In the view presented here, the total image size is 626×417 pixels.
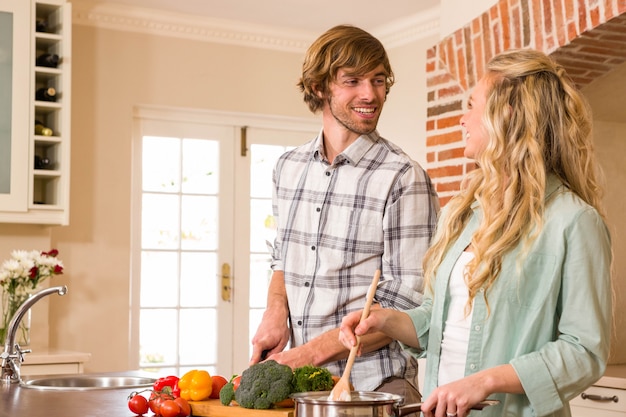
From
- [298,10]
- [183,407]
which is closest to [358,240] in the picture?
[183,407]

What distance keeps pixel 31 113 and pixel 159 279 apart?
1.53 metres

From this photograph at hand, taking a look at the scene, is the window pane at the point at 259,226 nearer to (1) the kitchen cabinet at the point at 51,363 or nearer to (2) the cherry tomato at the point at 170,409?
(1) the kitchen cabinet at the point at 51,363

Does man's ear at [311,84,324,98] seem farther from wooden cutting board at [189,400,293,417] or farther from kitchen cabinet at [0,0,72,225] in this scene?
kitchen cabinet at [0,0,72,225]

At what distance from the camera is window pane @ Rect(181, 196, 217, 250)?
598cm

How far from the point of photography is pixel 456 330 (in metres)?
1.80

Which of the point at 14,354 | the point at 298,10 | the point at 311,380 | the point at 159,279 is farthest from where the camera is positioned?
the point at 159,279

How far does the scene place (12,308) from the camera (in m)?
4.66

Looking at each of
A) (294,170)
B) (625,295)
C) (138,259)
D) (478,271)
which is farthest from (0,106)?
(478,271)

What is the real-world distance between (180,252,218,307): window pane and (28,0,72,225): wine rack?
1.16 m

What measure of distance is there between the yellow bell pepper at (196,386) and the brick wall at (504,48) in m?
2.11

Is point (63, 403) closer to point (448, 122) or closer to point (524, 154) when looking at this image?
point (524, 154)

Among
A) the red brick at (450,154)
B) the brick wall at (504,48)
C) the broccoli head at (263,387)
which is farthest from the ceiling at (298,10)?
the broccoli head at (263,387)

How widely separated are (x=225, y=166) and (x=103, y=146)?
89 centimetres

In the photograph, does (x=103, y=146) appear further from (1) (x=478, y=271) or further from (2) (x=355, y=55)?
(1) (x=478, y=271)
